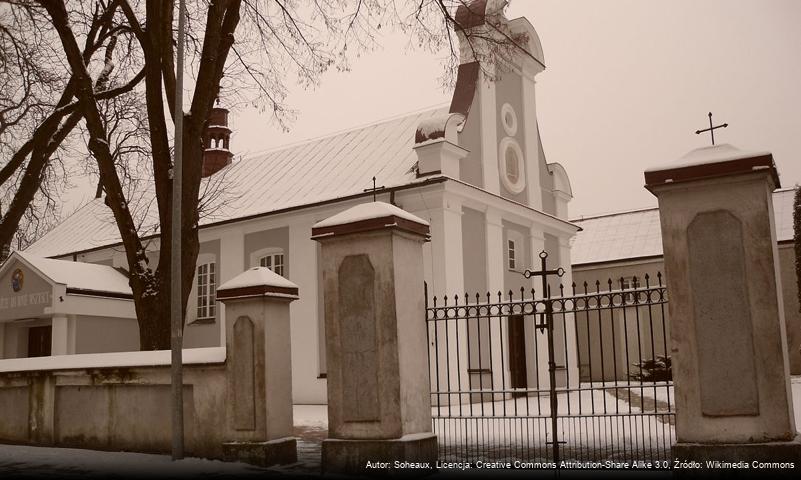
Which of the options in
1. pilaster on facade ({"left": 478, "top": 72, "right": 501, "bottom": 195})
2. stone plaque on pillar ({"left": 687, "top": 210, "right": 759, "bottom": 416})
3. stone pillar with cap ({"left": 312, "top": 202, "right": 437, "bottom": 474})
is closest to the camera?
stone plaque on pillar ({"left": 687, "top": 210, "right": 759, "bottom": 416})

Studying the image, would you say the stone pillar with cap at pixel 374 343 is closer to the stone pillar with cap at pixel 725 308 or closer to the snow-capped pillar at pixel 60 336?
the stone pillar with cap at pixel 725 308

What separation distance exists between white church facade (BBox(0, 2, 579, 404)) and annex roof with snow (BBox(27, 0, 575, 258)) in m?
0.04

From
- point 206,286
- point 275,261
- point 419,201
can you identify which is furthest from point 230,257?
point 419,201

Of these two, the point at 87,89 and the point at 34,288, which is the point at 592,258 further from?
the point at 87,89

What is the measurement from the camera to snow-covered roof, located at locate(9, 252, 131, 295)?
70.4 feet

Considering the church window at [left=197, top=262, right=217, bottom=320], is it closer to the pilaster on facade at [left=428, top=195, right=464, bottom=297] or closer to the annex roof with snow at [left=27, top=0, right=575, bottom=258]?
the annex roof with snow at [left=27, top=0, right=575, bottom=258]

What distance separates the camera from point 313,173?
22688mm

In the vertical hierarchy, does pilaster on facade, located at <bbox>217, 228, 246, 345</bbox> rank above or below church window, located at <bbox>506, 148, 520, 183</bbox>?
below

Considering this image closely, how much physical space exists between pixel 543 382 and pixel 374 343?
1346 centimetres

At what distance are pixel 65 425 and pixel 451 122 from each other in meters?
11.0

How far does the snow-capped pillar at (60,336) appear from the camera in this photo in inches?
813

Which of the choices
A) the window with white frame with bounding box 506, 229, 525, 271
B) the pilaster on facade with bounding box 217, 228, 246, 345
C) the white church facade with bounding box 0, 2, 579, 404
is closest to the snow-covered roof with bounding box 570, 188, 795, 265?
the white church facade with bounding box 0, 2, 579, 404

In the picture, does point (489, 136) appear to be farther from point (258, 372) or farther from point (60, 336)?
point (60, 336)

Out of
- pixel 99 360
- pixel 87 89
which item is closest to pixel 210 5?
pixel 87 89
